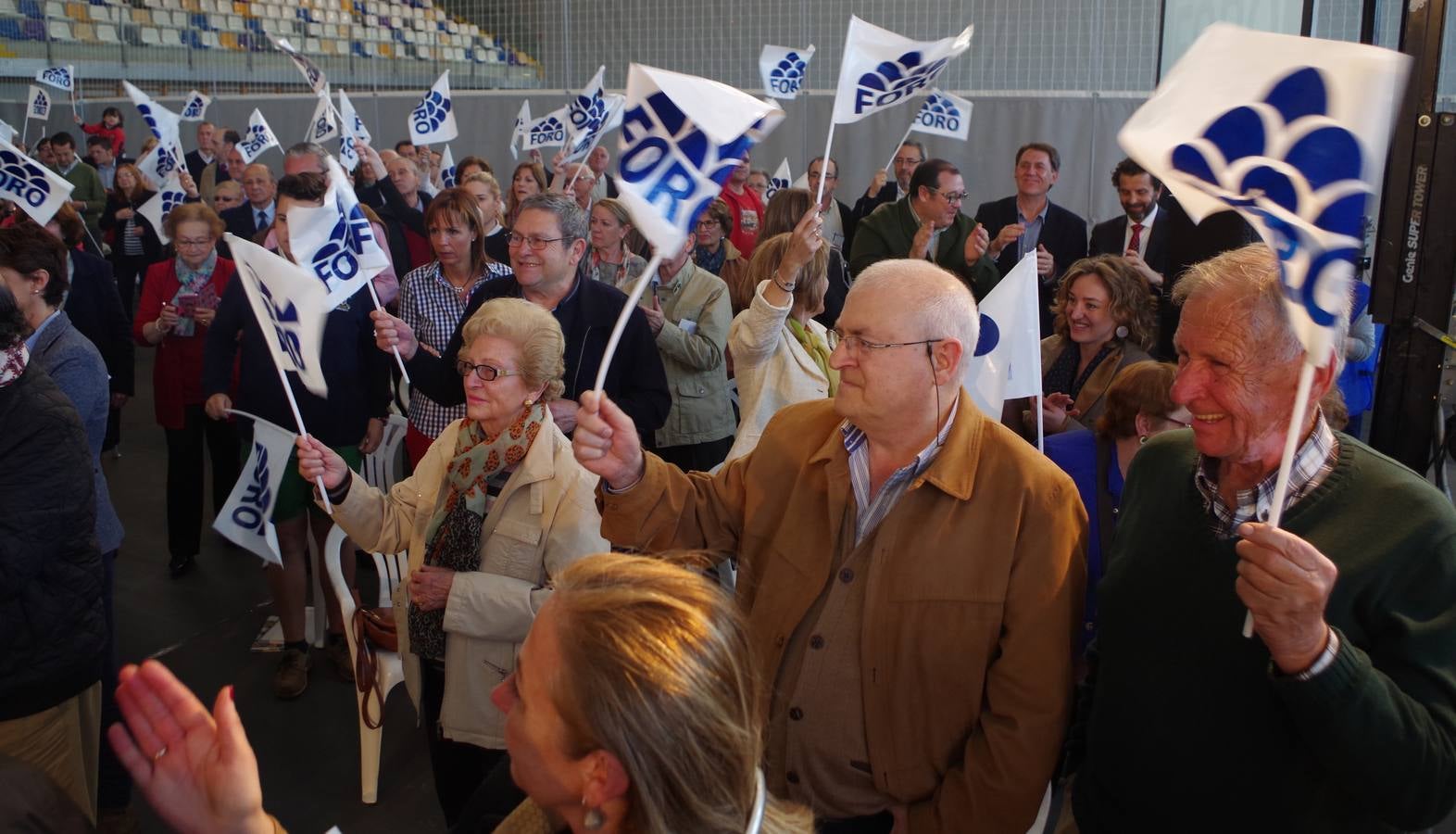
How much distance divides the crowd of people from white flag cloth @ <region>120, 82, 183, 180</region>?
258 inches

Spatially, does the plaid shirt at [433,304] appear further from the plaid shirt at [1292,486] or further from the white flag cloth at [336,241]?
the plaid shirt at [1292,486]

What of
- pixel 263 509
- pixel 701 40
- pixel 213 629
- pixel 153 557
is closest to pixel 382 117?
pixel 701 40

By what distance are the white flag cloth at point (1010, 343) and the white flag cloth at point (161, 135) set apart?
8.26m

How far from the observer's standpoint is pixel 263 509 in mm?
3809

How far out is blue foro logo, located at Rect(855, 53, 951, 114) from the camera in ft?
15.7

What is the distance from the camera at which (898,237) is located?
639 cm

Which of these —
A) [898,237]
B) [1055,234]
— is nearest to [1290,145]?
[898,237]

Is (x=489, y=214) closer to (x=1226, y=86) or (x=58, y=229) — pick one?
(x=58, y=229)

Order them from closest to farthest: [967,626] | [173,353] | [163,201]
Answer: [967,626]
[173,353]
[163,201]

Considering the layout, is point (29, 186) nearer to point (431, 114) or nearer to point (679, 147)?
point (431, 114)

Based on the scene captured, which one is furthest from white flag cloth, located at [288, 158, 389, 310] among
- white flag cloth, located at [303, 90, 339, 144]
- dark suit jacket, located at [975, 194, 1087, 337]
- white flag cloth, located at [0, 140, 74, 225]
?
white flag cloth, located at [303, 90, 339, 144]

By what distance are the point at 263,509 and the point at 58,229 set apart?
141 inches

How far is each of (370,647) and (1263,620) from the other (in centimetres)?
274

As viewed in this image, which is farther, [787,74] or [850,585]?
[787,74]
